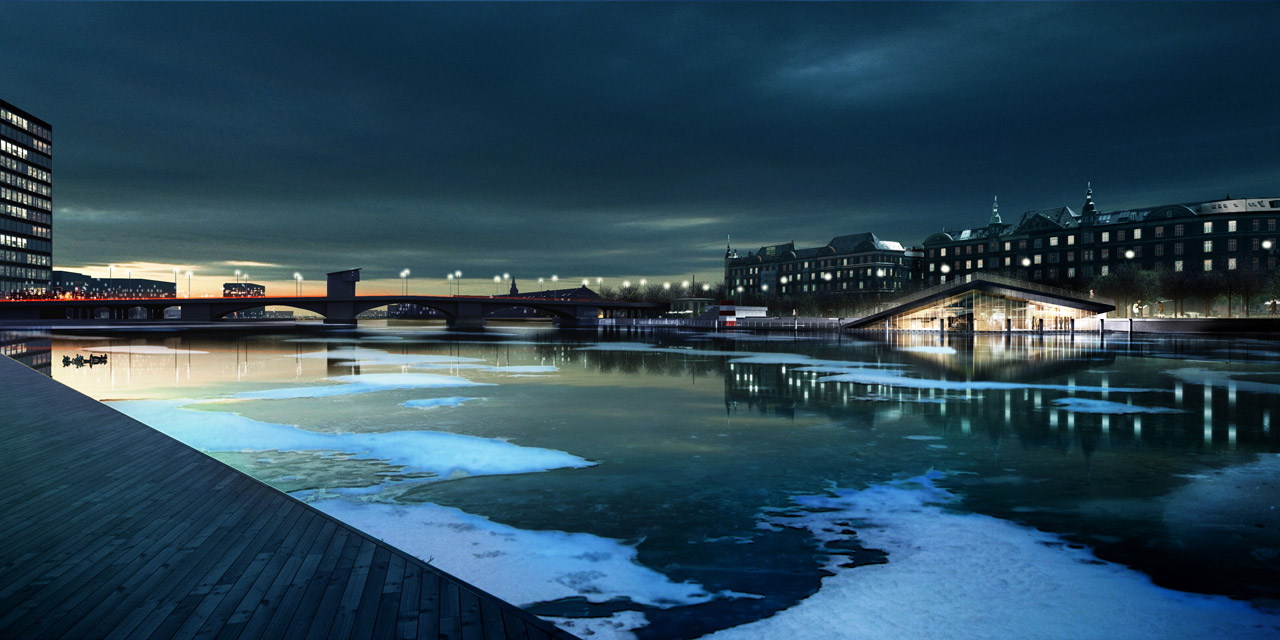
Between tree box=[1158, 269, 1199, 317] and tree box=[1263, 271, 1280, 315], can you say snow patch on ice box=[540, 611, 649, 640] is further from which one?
tree box=[1158, 269, 1199, 317]

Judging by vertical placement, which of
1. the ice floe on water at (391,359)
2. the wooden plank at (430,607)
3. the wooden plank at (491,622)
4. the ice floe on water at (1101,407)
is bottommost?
the ice floe on water at (1101,407)

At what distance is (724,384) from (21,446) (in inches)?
769

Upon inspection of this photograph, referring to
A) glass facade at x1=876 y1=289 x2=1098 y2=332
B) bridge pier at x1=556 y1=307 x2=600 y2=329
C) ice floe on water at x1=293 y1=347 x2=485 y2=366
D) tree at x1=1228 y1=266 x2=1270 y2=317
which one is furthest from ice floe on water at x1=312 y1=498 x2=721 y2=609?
bridge pier at x1=556 y1=307 x2=600 y2=329

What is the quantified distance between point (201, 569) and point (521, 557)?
10.1 ft

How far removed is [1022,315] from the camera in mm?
92500

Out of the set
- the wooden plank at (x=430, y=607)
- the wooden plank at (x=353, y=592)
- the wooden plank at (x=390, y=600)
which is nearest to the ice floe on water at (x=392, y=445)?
the wooden plank at (x=353, y=592)

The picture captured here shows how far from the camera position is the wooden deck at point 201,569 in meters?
5.41

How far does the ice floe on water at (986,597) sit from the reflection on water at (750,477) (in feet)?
0.20

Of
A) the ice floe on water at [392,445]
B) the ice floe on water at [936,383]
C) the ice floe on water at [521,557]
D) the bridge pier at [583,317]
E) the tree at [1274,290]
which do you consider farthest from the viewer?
the bridge pier at [583,317]

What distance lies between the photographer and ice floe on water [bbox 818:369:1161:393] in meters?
24.8

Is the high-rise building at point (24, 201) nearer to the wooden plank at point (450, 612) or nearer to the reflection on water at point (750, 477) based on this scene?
the reflection on water at point (750, 477)

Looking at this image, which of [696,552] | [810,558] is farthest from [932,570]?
[696,552]

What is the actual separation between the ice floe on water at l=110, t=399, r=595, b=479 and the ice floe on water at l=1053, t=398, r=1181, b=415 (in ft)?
47.9

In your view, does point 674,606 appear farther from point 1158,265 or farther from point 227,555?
point 1158,265
